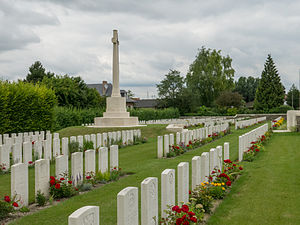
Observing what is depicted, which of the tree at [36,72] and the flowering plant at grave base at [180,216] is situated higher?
the tree at [36,72]

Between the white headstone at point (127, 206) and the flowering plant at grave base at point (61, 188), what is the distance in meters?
2.93

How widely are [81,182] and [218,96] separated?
55.7 metres

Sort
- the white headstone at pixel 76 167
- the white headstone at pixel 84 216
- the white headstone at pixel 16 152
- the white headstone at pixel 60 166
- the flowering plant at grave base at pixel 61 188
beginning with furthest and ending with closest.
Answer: the white headstone at pixel 16 152 → the white headstone at pixel 76 167 → the white headstone at pixel 60 166 → the flowering plant at grave base at pixel 61 188 → the white headstone at pixel 84 216

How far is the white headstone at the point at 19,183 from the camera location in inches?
194

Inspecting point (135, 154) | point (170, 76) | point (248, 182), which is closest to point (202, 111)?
point (170, 76)

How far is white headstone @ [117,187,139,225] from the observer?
2693 mm

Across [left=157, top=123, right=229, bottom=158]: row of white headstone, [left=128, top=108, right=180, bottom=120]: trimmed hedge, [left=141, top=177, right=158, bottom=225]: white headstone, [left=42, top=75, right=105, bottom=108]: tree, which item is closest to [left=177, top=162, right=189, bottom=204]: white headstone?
[left=141, top=177, right=158, bottom=225]: white headstone

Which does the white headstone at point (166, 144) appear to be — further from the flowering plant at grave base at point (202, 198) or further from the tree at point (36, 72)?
the tree at point (36, 72)

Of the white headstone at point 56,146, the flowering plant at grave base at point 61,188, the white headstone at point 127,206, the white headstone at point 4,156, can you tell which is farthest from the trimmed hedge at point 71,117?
the white headstone at point 127,206

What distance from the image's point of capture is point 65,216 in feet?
15.2

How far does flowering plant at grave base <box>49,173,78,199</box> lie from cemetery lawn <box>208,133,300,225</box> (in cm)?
273

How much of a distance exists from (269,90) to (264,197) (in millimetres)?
55310

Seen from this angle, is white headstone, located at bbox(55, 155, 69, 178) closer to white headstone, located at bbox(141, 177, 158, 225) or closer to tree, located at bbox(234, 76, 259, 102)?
white headstone, located at bbox(141, 177, 158, 225)

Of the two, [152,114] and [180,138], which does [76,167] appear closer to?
[180,138]
